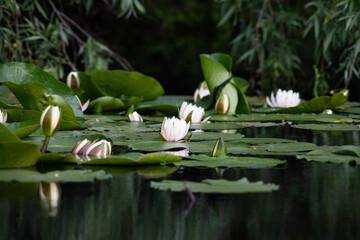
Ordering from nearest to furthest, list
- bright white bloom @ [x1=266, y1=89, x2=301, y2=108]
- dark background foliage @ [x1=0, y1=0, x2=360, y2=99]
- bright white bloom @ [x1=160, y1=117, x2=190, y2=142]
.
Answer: bright white bloom @ [x1=160, y1=117, x2=190, y2=142], bright white bloom @ [x1=266, y1=89, x2=301, y2=108], dark background foliage @ [x1=0, y1=0, x2=360, y2=99]

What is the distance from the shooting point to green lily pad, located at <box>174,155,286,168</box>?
123cm

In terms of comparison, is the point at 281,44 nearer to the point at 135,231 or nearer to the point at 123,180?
the point at 123,180

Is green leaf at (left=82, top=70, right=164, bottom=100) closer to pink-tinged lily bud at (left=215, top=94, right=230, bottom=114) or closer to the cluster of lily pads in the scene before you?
the cluster of lily pads

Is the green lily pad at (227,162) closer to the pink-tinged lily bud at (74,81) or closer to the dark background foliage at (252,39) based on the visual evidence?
the dark background foliage at (252,39)

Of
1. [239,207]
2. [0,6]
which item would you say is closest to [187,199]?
A: [239,207]

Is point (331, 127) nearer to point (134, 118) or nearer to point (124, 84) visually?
point (134, 118)

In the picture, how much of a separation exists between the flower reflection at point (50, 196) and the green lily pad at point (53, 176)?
0.04 ft

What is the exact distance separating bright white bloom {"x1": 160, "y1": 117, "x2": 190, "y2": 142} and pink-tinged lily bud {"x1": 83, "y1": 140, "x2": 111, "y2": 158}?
28 centimetres

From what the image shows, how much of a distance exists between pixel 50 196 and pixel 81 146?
1.30 ft

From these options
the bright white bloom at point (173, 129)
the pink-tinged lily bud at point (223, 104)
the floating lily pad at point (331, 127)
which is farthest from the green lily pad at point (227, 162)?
the pink-tinged lily bud at point (223, 104)

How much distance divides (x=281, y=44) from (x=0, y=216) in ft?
11.0

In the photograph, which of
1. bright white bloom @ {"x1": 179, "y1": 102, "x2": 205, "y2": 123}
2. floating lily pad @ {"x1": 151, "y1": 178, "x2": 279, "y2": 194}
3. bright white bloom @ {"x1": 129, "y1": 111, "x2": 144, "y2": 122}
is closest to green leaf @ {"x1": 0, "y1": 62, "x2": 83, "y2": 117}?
bright white bloom @ {"x1": 129, "y1": 111, "x2": 144, "y2": 122}

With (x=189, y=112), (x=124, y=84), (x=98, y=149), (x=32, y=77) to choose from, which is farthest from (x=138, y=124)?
(x=98, y=149)

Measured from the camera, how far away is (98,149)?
4.38 feet
